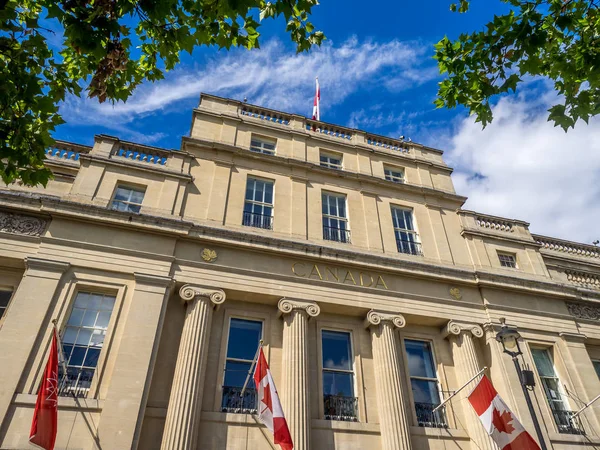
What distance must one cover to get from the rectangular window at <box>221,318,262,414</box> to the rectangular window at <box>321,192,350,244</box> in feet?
15.4

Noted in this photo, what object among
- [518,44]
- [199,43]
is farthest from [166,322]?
[518,44]

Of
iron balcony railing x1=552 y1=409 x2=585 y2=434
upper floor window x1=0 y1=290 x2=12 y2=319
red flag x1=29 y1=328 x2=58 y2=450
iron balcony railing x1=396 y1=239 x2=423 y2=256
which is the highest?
iron balcony railing x1=396 y1=239 x2=423 y2=256

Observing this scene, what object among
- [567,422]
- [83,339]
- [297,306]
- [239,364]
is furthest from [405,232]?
[83,339]

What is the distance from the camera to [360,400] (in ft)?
42.7

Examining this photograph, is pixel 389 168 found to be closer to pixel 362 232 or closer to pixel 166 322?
pixel 362 232

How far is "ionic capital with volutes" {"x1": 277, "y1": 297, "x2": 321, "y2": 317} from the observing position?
13.5 m

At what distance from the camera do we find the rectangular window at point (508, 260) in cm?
1809

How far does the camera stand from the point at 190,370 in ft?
37.8

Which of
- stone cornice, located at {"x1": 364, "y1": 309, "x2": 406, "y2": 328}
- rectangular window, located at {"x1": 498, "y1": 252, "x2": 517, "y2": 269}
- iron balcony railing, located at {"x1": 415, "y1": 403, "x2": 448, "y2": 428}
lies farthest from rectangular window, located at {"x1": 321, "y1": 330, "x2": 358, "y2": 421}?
rectangular window, located at {"x1": 498, "y1": 252, "x2": 517, "y2": 269}

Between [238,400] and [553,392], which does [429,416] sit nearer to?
[553,392]

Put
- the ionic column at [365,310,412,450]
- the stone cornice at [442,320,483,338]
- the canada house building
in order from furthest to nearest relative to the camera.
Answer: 1. the stone cornice at [442,320,483,338]
2. the ionic column at [365,310,412,450]
3. the canada house building

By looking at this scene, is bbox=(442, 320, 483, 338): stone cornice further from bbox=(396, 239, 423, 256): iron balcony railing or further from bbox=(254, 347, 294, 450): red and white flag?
bbox=(254, 347, 294, 450): red and white flag

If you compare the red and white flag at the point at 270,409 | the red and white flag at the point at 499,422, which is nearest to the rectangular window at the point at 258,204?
the red and white flag at the point at 270,409

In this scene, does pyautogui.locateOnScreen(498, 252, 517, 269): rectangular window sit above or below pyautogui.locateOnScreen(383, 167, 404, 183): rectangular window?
below
